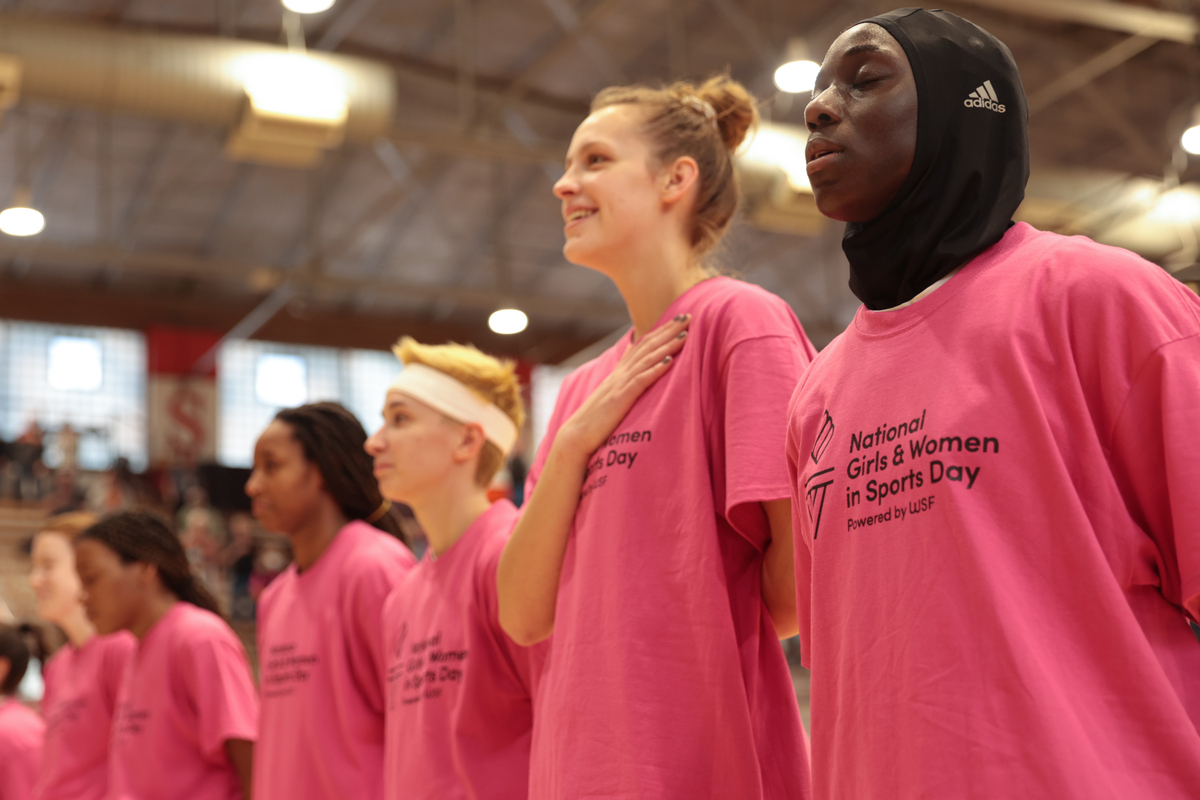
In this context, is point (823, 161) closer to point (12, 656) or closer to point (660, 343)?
point (660, 343)

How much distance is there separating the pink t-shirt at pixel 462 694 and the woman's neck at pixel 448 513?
110mm

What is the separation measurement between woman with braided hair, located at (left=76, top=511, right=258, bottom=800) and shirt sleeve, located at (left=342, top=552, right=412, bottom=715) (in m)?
0.72

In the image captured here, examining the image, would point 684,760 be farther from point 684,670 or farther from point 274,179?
point 274,179

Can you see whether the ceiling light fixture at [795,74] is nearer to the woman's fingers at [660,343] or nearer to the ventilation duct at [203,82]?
the ventilation duct at [203,82]

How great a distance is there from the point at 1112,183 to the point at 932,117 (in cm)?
1477

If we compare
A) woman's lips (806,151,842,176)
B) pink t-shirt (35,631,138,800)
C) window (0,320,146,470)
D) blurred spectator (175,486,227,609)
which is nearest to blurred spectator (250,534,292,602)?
blurred spectator (175,486,227,609)

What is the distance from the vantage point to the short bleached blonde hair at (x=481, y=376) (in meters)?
3.45

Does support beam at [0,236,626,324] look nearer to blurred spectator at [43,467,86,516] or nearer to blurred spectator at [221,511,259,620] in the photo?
blurred spectator at [43,467,86,516]

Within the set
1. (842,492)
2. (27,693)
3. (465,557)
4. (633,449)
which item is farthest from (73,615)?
(27,693)

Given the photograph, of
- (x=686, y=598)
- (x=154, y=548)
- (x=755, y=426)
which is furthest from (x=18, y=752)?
(x=755, y=426)

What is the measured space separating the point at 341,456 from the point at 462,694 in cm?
126

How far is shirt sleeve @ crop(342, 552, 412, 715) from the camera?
3504mm

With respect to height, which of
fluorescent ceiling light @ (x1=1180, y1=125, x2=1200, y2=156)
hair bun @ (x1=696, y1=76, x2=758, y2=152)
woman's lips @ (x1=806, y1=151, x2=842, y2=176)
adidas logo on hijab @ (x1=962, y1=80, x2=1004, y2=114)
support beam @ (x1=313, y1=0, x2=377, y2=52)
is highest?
support beam @ (x1=313, y1=0, x2=377, y2=52)

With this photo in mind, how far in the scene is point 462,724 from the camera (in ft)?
9.39
